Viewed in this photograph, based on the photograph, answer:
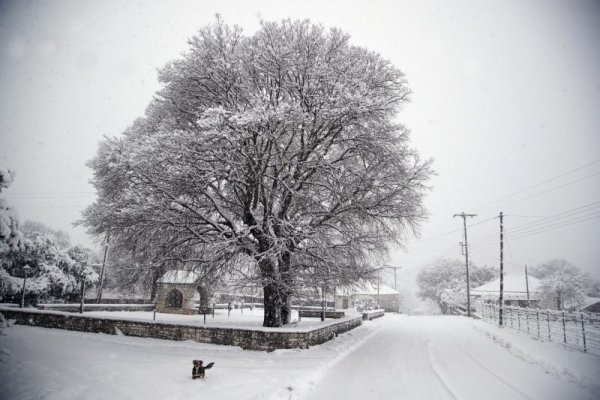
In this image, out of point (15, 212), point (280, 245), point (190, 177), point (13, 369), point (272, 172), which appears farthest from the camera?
point (272, 172)

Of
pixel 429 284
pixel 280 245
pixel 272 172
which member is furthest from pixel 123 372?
pixel 429 284

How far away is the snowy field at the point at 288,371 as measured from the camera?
6.95 m

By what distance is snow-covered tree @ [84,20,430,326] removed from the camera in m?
11.2

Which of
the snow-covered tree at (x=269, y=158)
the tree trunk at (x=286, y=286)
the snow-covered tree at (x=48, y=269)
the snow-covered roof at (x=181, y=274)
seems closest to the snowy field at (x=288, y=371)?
the tree trunk at (x=286, y=286)

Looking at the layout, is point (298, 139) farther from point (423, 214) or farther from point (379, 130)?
point (423, 214)

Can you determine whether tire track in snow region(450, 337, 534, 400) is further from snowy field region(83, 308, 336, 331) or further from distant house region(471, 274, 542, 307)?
distant house region(471, 274, 542, 307)

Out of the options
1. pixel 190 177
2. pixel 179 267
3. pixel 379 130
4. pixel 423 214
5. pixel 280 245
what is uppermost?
pixel 379 130

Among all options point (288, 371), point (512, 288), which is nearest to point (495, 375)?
point (288, 371)

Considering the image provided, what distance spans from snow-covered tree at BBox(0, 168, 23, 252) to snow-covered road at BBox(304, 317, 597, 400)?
706 cm

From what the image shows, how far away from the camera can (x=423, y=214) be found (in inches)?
552

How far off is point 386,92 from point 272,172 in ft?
18.4

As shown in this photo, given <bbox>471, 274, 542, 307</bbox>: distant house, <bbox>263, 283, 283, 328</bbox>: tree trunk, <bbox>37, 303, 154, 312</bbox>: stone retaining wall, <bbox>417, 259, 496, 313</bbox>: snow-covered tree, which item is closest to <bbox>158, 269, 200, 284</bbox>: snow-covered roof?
<bbox>263, 283, 283, 328</bbox>: tree trunk

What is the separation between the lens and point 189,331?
12.7 metres

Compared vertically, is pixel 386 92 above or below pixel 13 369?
above
